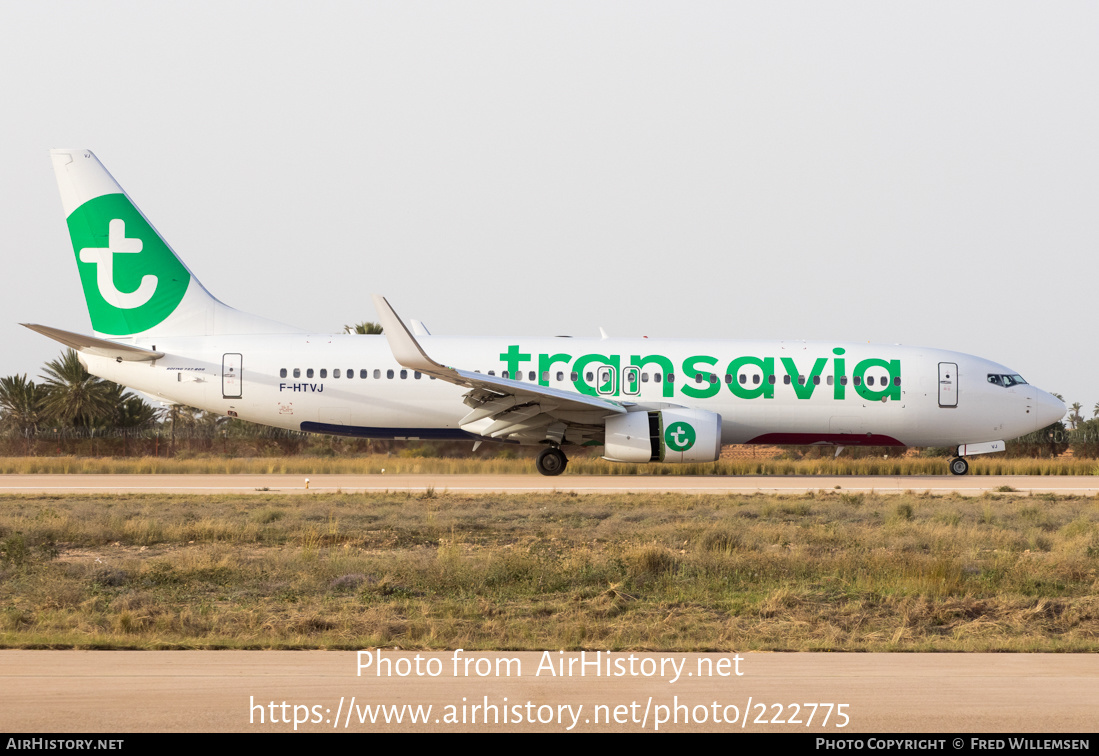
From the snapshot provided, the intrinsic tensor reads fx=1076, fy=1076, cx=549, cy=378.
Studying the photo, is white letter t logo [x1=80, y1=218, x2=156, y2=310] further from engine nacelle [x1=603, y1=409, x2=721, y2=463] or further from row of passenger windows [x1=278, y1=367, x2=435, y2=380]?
engine nacelle [x1=603, y1=409, x2=721, y2=463]

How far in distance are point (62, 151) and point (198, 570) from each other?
17678 millimetres

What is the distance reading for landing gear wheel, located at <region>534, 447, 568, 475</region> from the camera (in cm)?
2531

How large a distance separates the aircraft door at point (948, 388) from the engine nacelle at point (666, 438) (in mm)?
6240

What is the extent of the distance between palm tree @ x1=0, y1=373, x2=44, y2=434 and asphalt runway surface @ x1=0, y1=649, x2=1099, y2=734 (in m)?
37.1

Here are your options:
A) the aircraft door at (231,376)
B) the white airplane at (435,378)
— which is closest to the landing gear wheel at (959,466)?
the white airplane at (435,378)

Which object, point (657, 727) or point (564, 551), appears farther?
point (564, 551)

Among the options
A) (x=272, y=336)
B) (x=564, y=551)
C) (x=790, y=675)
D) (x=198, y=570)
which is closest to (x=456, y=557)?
(x=564, y=551)

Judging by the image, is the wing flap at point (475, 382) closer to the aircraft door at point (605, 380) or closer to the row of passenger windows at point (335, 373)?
the aircraft door at point (605, 380)

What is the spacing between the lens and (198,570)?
1140 cm

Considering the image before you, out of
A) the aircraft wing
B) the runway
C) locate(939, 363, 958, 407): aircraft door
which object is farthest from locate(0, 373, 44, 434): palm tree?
locate(939, 363, 958, 407): aircraft door

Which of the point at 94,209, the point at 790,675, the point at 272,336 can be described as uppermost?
the point at 94,209

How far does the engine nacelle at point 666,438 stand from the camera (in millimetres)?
23438

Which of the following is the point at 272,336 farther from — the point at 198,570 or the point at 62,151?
the point at 198,570

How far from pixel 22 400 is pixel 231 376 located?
2017 centimetres
